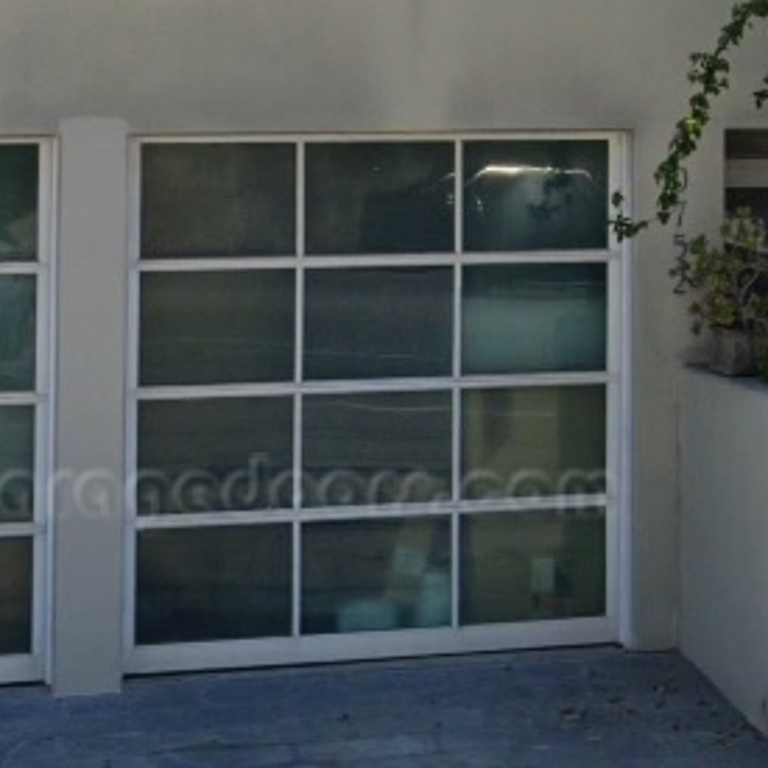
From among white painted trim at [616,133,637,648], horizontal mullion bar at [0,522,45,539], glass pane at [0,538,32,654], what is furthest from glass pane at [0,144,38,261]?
white painted trim at [616,133,637,648]

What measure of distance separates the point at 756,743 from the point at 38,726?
9.31ft

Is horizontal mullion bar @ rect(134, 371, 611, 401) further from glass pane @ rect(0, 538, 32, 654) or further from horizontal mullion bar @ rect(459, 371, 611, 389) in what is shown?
glass pane @ rect(0, 538, 32, 654)

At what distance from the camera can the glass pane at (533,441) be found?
6.43 metres

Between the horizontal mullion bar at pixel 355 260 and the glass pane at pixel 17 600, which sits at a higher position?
the horizontal mullion bar at pixel 355 260

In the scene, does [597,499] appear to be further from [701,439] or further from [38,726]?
[38,726]

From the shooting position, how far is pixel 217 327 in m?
6.17

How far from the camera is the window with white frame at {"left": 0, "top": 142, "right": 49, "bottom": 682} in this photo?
235 inches

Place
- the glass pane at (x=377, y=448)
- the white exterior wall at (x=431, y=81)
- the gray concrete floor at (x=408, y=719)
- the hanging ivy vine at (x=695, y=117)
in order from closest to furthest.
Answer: the gray concrete floor at (x=408, y=719) → the hanging ivy vine at (x=695, y=117) → the white exterior wall at (x=431, y=81) → the glass pane at (x=377, y=448)

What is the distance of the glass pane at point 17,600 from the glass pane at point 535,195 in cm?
240

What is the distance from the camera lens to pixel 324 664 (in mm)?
6277

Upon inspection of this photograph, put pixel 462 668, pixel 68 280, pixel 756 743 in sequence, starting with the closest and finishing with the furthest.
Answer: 1. pixel 756 743
2. pixel 68 280
3. pixel 462 668

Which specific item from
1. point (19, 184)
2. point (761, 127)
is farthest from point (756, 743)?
point (19, 184)

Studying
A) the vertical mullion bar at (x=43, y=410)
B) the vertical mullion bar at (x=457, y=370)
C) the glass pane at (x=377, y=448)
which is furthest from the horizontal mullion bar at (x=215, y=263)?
the vertical mullion bar at (x=457, y=370)

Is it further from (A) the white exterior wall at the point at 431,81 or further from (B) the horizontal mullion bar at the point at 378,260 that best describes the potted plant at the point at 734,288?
(B) the horizontal mullion bar at the point at 378,260
